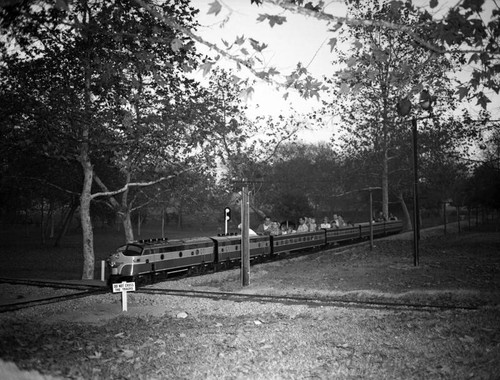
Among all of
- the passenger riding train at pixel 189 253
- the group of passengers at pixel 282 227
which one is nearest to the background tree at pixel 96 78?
the passenger riding train at pixel 189 253

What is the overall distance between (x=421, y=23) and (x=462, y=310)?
6506mm

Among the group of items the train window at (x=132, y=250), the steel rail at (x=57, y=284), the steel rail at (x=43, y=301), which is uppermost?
the train window at (x=132, y=250)

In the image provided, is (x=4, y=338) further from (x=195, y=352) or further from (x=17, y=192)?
(x=17, y=192)

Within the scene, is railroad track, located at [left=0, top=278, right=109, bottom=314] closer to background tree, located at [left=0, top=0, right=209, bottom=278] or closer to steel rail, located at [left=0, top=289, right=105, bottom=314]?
steel rail, located at [left=0, top=289, right=105, bottom=314]

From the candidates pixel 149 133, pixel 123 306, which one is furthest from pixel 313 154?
pixel 123 306

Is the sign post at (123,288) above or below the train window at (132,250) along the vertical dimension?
below

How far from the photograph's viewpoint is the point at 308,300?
11492 mm

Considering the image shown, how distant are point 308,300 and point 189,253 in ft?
Answer: 28.1

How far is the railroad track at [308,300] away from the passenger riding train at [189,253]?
2.58 m

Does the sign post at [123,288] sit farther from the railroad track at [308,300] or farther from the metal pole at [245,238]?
the metal pole at [245,238]

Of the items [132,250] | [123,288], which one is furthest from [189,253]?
[123,288]

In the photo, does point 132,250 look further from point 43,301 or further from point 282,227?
point 282,227

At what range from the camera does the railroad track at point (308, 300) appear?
32.7 feet

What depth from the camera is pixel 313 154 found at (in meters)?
76.3
